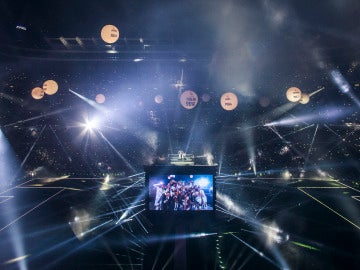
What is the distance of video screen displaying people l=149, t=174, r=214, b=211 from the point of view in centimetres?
471

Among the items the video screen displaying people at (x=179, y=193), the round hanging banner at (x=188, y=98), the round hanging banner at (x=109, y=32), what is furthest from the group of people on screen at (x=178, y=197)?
the round hanging banner at (x=188, y=98)

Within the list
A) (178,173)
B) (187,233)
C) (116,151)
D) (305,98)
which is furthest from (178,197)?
(305,98)

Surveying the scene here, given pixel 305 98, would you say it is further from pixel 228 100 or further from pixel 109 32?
pixel 109 32

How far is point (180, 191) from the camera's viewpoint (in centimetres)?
474

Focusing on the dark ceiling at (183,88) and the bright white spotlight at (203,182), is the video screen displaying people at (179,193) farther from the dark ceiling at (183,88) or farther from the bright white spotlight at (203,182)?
the dark ceiling at (183,88)

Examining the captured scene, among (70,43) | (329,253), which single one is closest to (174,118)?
(70,43)

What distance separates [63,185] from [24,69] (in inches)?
199

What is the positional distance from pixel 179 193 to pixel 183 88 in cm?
612

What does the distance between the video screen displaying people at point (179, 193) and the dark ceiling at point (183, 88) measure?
4.66 m

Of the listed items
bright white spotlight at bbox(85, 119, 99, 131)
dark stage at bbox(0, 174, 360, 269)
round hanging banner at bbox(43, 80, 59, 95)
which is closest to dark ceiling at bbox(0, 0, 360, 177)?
bright white spotlight at bbox(85, 119, 99, 131)

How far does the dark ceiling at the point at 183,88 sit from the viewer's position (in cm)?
735

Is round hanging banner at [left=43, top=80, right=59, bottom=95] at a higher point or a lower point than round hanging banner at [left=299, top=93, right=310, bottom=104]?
lower

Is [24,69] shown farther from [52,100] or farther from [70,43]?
[70,43]

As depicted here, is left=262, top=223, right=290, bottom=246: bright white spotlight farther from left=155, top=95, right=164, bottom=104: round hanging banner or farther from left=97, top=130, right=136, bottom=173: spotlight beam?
left=97, top=130, right=136, bottom=173: spotlight beam
